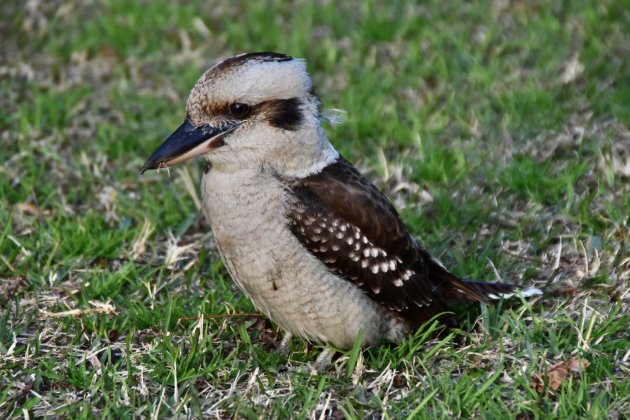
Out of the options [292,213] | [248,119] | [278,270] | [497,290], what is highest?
[248,119]

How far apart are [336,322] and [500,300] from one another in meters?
0.92

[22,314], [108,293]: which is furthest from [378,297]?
[22,314]

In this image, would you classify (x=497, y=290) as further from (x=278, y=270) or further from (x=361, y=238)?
(x=278, y=270)

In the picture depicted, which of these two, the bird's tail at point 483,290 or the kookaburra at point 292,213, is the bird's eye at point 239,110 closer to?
the kookaburra at point 292,213

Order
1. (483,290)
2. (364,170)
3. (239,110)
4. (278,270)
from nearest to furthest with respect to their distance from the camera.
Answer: (278,270)
(239,110)
(483,290)
(364,170)

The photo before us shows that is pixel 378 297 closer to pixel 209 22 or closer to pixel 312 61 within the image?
pixel 312 61

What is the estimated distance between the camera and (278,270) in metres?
4.54

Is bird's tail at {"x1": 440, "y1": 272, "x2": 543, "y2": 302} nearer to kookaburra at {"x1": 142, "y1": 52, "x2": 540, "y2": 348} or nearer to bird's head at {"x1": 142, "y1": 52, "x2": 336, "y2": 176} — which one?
kookaburra at {"x1": 142, "y1": 52, "x2": 540, "y2": 348}

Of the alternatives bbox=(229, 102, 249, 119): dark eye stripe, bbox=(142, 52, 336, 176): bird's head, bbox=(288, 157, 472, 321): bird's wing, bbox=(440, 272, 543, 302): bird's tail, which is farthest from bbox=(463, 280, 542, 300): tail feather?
bbox=(229, 102, 249, 119): dark eye stripe

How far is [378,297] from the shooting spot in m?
4.82

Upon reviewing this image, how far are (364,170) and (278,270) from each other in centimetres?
208

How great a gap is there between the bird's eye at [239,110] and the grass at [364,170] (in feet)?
3.47

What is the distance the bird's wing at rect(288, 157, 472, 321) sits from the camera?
463 cm

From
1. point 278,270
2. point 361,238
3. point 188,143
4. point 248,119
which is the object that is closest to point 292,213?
point 278,270
